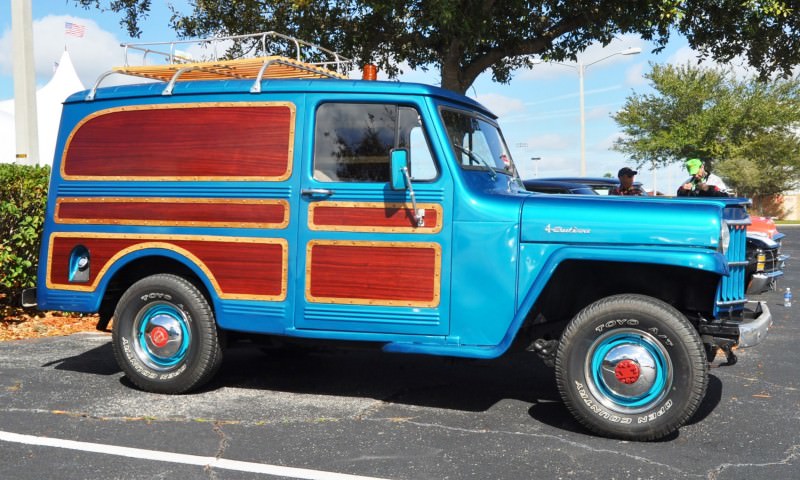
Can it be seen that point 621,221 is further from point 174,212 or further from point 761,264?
point 174,212

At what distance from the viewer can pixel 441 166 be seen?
5367 millimetres

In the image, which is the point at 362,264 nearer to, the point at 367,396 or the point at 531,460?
the point at 367,396

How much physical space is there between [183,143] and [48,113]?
16921 millimetres

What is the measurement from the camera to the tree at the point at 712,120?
49.2 m

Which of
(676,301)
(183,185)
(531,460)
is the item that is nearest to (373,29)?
(183,185)

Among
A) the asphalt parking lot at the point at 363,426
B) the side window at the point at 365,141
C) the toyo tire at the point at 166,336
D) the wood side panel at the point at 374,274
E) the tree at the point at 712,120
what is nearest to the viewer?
the asphalt parking lot at the point at 363,426

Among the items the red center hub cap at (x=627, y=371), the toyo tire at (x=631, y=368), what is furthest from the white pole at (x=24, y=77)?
the red center hub cap at (x=627, y=371)

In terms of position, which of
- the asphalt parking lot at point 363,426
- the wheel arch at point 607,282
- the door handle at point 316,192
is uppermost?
the door handle at point 316,192

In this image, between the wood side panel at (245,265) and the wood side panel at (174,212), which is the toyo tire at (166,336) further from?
the wood side panel at (174,212)

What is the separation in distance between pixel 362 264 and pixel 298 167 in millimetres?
830

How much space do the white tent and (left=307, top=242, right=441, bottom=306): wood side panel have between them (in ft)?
47.5

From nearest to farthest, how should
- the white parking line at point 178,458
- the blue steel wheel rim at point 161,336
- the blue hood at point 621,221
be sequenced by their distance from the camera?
1. the white parking line at point 178,458
2. the blue hood at point 621,221
3. the blue steel wheel rim at point 161,336

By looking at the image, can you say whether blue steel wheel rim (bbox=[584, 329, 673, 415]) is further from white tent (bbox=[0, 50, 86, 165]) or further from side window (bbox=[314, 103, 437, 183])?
white tent (bbox=[0, 50, 86, 165])

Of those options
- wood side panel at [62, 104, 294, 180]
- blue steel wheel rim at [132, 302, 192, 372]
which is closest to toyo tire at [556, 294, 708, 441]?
wood side panel at [62, 104, 294, 180]
